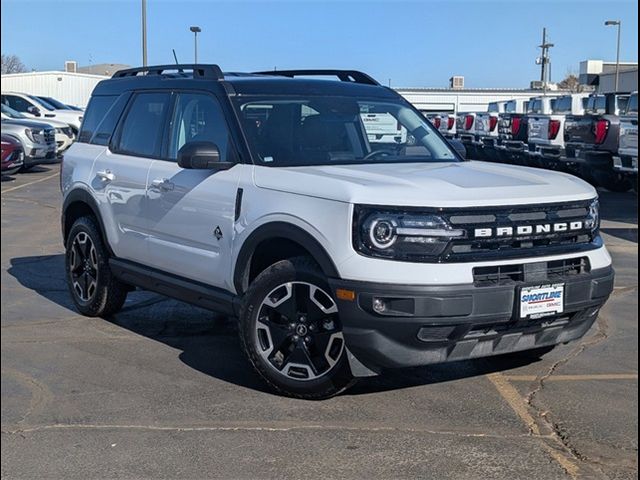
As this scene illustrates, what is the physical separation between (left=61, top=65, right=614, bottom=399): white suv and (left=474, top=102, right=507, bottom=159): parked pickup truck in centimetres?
1843

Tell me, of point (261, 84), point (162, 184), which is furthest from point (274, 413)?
point (261, 84)

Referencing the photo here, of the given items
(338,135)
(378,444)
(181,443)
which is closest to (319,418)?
(378,444)

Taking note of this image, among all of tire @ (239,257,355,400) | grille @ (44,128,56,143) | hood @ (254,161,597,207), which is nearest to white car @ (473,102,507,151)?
grille @ (44,128,56,143)

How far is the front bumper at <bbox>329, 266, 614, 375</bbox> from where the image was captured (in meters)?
4.43

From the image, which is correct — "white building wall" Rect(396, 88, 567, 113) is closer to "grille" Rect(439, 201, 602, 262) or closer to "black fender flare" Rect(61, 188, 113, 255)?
"black fender flare" Rect(61, 188, 113, 255)

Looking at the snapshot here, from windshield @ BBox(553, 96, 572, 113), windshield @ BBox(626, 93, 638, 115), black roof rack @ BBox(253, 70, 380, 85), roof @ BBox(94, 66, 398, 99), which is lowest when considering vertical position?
roof @ BBox(94, 66, 398, 99)

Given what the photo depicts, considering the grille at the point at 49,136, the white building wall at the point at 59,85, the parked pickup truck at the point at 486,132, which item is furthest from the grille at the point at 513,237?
the white building wall at the point at 59,85

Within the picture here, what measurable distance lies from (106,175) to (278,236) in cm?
224

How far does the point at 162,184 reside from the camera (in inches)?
234

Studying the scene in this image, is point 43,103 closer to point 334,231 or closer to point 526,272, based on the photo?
point 334,231

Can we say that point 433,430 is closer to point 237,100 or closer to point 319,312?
point 319,312

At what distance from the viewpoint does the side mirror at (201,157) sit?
533 centimetres

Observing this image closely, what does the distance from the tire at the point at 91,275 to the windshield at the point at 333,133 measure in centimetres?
195

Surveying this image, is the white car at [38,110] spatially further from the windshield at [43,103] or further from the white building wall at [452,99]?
the white building wall at [452,99]
